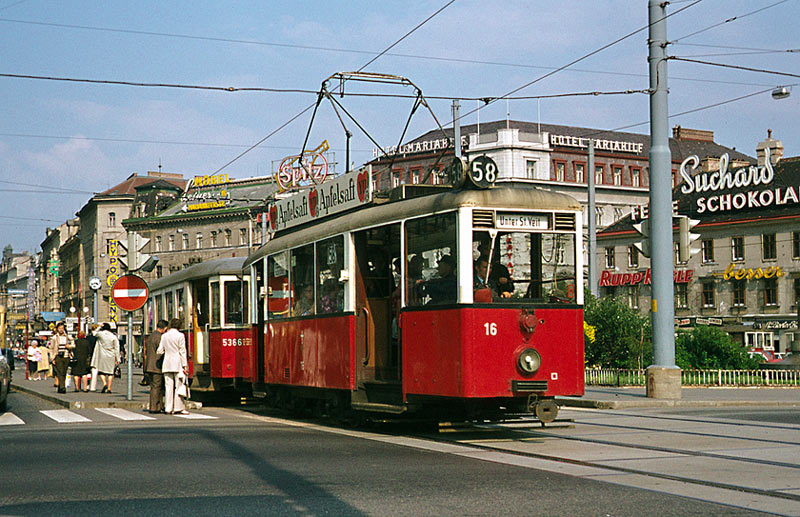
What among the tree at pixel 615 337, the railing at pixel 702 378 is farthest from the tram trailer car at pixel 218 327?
the tree at pixel 615 337

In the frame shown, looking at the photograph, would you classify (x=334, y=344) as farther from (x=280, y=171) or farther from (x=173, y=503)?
(x=280, y=171)

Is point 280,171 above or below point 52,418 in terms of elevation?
above

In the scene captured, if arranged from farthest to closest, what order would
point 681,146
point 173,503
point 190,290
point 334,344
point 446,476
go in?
point 681,146
point 190,290
point 334,344
point 446,476
point 173,503

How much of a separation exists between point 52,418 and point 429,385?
8.13m

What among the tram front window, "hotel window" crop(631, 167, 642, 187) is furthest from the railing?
"hotel window" crop(631, 167, 642, 187)

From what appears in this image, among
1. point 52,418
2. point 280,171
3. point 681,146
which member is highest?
point 681,146

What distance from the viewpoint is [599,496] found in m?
8.23

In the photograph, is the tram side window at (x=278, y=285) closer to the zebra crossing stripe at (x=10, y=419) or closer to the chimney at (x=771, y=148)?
the zebra crossing stripe at (x=10, y=419)

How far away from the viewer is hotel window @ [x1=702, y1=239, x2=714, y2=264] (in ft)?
234

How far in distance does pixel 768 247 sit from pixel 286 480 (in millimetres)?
63159

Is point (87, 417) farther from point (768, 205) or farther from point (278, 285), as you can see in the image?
point (768, 205)

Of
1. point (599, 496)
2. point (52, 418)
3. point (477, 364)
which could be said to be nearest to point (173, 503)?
point (599, 496)

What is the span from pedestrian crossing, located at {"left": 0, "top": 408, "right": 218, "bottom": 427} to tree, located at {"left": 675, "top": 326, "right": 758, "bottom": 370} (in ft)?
56.7

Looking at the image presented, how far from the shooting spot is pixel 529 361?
482 inches
